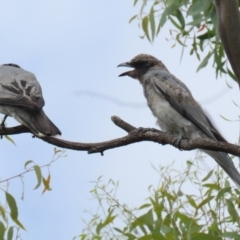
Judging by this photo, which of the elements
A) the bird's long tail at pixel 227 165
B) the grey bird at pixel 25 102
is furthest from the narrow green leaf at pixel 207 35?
the grey bird at pixel 25 102

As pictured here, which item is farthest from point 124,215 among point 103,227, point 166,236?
point 166,236

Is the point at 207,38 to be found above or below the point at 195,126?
above

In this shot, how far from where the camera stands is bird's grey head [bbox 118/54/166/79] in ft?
17.4

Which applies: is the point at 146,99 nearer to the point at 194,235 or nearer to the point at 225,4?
the point at 194,235

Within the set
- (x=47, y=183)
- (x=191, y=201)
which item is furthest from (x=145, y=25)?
(x=47, y=183)

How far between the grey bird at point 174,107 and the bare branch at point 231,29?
1.23m

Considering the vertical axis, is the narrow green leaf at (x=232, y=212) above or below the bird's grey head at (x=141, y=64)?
below

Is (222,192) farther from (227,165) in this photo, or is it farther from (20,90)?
(20,90)

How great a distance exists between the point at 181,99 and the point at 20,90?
3.38ft

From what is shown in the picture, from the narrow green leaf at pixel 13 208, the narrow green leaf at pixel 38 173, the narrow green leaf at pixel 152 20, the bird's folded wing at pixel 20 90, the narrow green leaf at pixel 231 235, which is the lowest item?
the narrow green leaf at pixel 231 235

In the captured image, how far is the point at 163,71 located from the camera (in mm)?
5340

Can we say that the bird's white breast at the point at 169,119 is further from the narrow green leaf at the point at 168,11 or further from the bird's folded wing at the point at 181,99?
the narrow green leaf at the point at 168,11

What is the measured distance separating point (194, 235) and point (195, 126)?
3.36 ft

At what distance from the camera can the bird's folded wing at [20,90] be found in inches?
184
